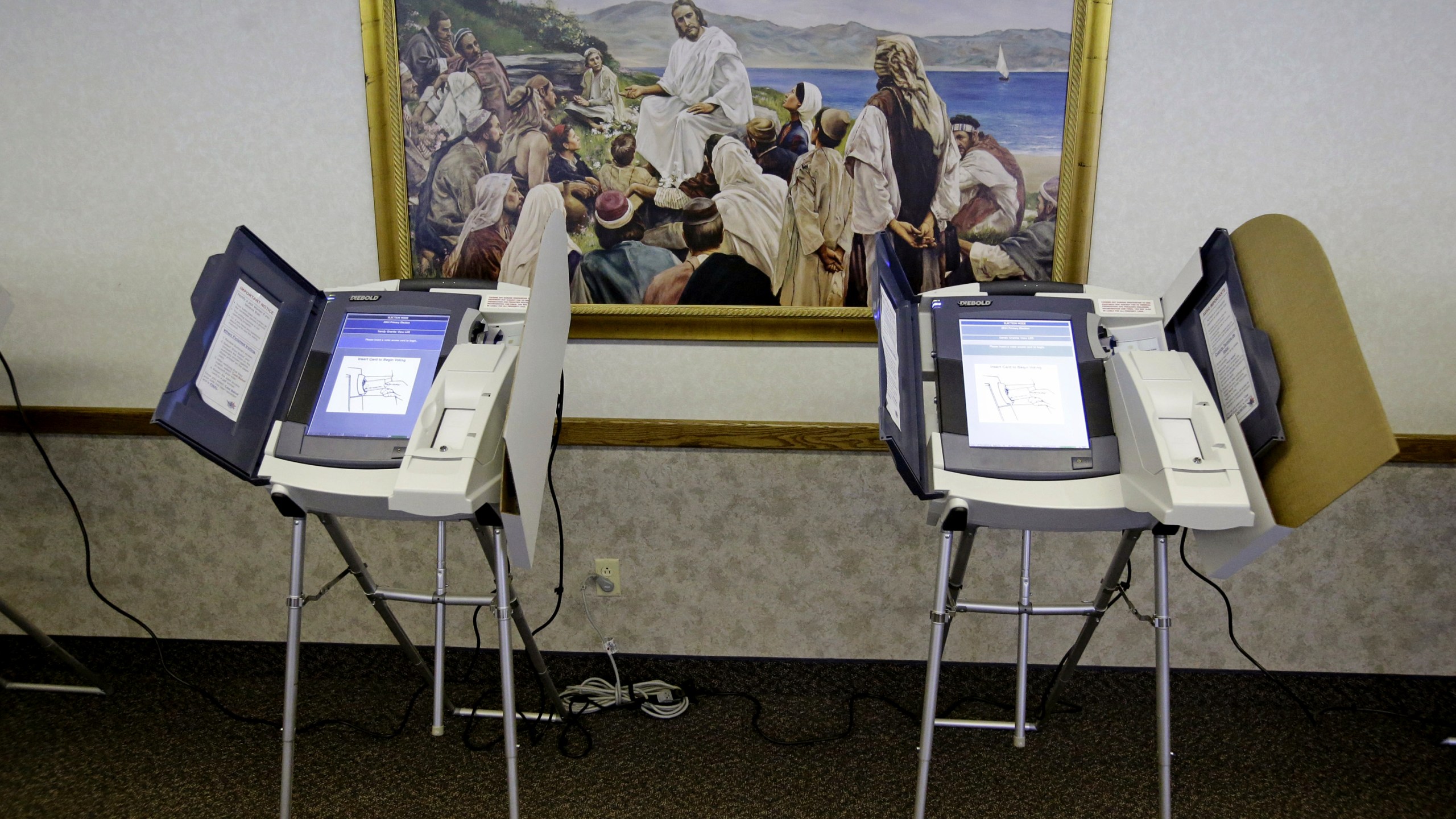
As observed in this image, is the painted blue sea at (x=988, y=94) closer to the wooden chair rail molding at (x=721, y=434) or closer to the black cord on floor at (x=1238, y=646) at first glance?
the wooden chair rail molding at (x=721, y=434)

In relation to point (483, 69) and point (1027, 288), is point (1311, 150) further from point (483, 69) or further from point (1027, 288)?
point (483, 69)

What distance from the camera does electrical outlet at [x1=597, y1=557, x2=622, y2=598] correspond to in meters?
2.18

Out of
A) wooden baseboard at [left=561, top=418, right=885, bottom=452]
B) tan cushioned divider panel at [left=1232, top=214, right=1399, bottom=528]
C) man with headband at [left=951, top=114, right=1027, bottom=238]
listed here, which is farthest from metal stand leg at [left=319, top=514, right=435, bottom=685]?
tan cushioned divider panel at [left=1232, top=214, right=1399, bottom=528]

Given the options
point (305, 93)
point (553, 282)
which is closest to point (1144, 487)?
point (553, 282)

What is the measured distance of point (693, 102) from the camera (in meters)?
1.95

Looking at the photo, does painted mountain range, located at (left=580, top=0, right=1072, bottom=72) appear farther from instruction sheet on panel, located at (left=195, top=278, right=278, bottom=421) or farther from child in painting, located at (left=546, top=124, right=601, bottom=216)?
instruction sheet on panel, located at (left=195, top=278, right=278, bottom=421)

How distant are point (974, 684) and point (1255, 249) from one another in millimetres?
1330

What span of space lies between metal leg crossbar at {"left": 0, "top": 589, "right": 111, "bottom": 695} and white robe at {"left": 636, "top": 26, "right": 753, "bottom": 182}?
195 cm

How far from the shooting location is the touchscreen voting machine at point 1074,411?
50.3 inches

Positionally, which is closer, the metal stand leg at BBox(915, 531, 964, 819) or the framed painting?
the metal stand leg at BBox(915, 531, 964, 819)

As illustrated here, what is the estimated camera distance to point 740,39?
1.92m

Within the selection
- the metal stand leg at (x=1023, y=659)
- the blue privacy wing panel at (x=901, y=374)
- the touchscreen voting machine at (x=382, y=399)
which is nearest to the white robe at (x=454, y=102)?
the touchscreen voting machine at (x=382, y=399)

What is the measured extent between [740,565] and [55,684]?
1910 mm

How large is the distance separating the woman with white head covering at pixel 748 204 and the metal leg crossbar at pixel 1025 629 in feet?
2.84
